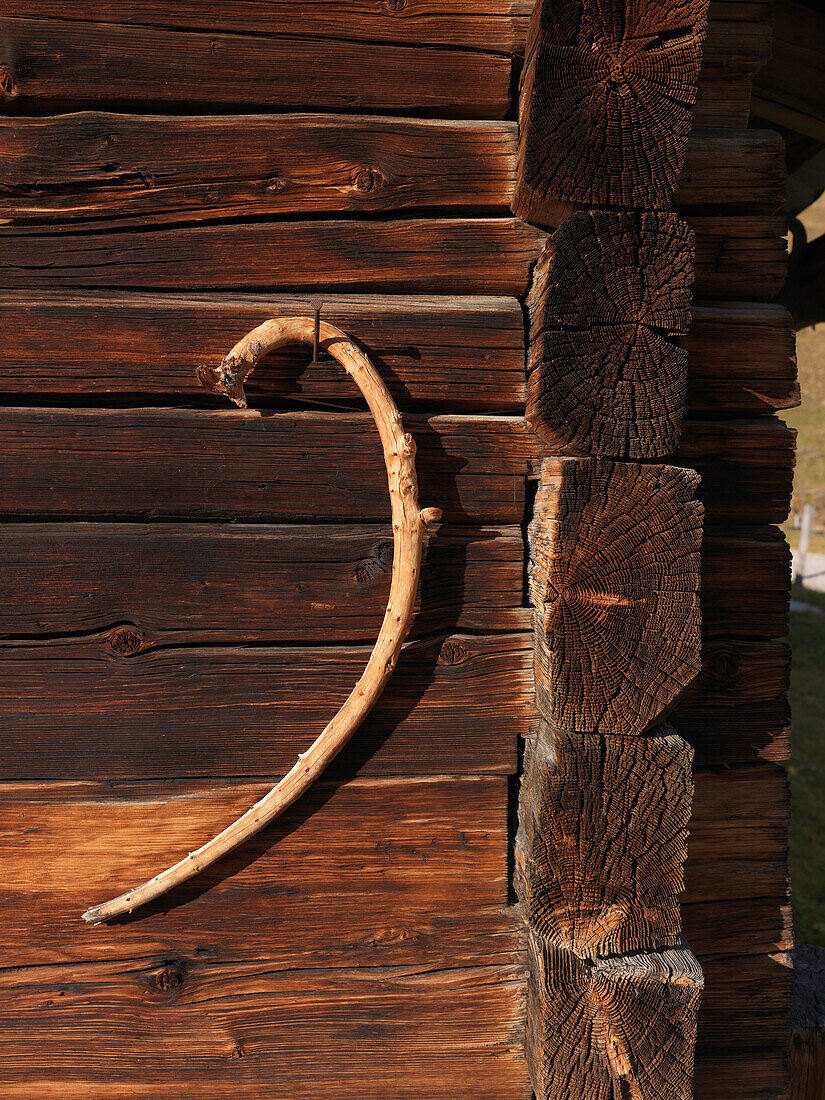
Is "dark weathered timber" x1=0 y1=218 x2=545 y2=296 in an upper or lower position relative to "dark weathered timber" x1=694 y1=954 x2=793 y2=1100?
upper

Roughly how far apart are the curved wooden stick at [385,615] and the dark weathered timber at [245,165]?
0.32 m

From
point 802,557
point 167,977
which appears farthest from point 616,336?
point 802,557

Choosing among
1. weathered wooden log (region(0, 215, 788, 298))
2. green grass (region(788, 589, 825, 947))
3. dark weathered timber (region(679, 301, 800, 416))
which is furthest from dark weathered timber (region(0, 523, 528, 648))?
green grass (region(788, 589, 825, 947))

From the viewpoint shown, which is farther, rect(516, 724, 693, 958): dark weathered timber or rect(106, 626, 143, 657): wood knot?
rect(106, 626, 143, 657): wood knot

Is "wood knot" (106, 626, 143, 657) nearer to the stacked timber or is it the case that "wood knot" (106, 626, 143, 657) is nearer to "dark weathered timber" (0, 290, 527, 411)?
"dark weathered timber" (0, 290, 527, 411)

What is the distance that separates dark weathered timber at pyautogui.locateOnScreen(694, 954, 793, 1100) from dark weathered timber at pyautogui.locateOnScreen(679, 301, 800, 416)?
140cm

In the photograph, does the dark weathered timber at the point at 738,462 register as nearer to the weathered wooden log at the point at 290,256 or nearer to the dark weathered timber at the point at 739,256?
the dark weathered timber at the point at 739,256

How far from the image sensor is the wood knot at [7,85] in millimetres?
1411

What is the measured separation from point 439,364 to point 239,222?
53cm

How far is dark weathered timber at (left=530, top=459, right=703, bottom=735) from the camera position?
130 cm

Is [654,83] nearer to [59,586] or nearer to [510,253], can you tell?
[510,253]

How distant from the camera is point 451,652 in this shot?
1.49 m

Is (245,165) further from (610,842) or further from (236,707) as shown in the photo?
(610,842)

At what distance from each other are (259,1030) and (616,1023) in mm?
765
